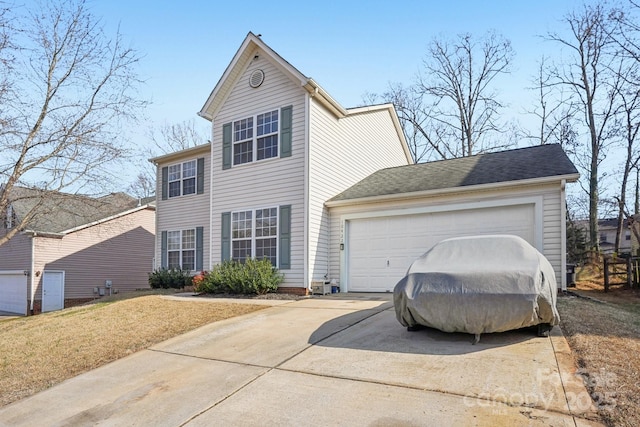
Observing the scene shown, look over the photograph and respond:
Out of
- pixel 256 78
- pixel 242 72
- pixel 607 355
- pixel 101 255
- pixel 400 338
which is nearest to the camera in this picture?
pixel 607 355

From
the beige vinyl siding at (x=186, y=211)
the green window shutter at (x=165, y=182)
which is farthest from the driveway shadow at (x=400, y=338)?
the green window shutter at (x=165, y=182)

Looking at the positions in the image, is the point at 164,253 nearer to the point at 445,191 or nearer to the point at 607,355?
the point at 445,191

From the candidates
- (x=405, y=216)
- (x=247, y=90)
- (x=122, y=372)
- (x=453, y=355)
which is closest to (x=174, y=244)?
(x=247, y=90)

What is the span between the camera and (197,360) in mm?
5719

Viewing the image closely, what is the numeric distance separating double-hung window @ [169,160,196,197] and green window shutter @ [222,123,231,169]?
2.91m

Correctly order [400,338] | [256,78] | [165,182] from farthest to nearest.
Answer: [165,182]
[256,78]
[400,338]

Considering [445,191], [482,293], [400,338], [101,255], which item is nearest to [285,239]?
[445,191]

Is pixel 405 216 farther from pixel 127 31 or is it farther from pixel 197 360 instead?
pixel 127 31

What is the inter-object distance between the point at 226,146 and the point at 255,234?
3.29 meters

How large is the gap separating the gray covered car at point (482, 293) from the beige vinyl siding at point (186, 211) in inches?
412

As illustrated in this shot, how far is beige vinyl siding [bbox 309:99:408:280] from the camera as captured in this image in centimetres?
1187

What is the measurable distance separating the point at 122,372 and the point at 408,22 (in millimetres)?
12075

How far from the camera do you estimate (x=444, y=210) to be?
10.8m

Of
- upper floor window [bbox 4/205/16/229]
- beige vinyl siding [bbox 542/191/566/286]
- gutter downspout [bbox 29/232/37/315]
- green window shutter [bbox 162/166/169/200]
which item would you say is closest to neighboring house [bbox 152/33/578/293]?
beige vinyl siding [bbox 542/191/566/286]
